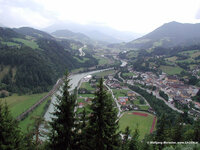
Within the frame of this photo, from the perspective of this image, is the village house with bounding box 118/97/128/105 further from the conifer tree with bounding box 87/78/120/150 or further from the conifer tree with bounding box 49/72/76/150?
the conifer tree with bounding box 49/72/76/150

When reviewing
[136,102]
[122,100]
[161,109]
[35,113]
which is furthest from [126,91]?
[35,113]

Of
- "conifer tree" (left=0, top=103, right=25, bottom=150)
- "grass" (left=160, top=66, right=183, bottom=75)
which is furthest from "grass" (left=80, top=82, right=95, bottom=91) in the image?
"conifer tree" (left=0, top=103, right=25, bottom=150)

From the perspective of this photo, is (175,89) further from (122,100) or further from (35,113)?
(35,113)

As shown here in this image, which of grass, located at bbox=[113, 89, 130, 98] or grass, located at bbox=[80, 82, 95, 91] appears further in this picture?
grass, located at bbox=[80, 82, 95, 91]

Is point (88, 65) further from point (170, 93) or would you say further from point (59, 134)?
point (59, 134)

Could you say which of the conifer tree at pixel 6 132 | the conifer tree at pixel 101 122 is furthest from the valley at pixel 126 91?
the conifer tree at pixel 6 132

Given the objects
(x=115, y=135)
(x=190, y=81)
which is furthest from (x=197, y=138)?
(x=190, y=81)

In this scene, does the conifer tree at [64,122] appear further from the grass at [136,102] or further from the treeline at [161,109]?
the grass at [136,102]

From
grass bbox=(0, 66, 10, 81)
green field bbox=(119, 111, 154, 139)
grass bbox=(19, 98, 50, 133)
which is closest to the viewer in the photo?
green field bbox=(119, 111, 154, 139)
